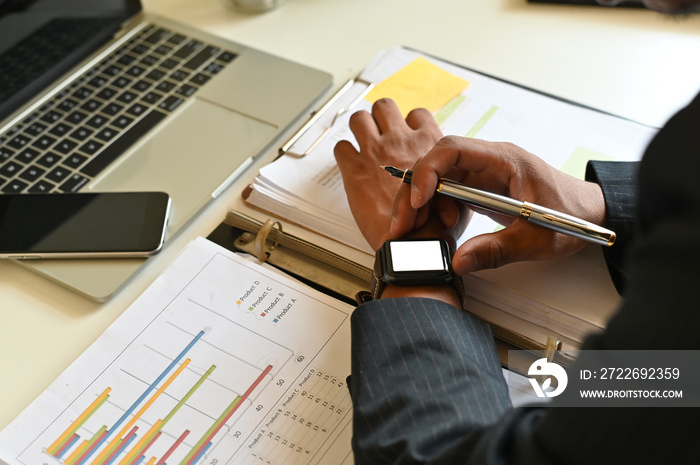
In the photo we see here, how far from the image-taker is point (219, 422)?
67 cm

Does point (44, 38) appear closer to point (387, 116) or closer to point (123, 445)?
point (387, 116)

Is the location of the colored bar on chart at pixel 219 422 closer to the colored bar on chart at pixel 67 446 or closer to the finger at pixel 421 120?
the colored bar on chart at pixel 67 446

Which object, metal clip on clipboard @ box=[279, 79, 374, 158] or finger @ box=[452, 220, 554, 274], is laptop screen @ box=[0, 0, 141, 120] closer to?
metal clip on clipboard @ box=[279, 79, 374, 158]

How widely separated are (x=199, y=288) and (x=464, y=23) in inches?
27.1

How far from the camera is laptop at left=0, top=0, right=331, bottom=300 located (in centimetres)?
93

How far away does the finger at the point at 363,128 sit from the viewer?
→ 0.91 m

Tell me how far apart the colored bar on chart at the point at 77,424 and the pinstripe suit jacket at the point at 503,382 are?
0.27 m

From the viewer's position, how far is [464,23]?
117cm

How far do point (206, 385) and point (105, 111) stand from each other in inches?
20.9

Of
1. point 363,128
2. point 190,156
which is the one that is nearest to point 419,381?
point 363,128

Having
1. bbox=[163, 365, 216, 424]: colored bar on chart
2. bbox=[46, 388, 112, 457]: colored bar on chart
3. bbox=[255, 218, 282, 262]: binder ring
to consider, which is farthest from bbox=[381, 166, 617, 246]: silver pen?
bbox=[46, 388, 112, 457]: colored bar on chart

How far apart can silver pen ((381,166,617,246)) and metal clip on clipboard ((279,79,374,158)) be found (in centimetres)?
27

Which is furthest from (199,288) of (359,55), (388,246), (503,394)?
(359,55)

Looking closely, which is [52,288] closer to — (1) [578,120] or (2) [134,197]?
(2) [134,197]
